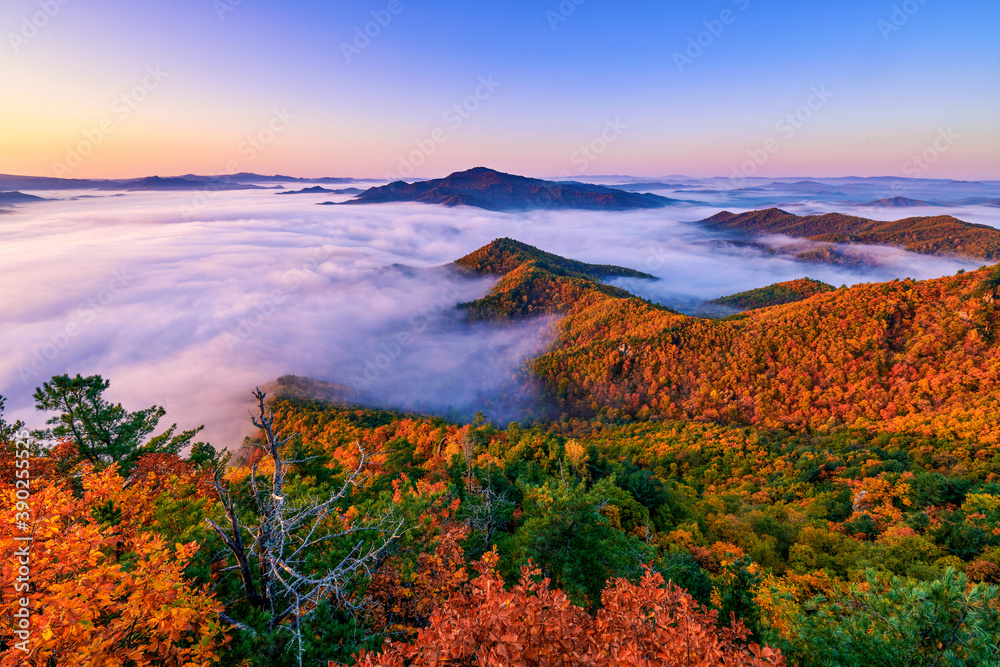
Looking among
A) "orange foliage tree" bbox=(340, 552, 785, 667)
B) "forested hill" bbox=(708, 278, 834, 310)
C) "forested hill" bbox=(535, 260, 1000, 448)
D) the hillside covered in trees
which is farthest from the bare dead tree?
"forested hill" bbox=(708, 278, 834, 310)

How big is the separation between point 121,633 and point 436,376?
181544 millimetres

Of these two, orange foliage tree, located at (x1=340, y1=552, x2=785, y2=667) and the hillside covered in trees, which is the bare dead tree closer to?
the hillside covered in trees

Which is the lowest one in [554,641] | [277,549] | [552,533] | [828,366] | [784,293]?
[828,366]

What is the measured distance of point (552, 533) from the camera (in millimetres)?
13742

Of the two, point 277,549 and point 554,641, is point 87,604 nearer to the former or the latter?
point 277,549

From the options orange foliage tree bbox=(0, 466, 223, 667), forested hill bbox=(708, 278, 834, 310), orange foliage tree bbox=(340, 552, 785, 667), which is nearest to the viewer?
orange foliage tree bbox=(340, 552, 785, 667)

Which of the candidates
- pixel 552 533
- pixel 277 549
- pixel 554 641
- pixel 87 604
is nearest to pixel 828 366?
pixel 552 533

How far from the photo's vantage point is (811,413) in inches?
2921

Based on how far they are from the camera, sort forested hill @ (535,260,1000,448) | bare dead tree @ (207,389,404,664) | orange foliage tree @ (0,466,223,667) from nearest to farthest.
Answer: orange foliage tree @ (0,466,223,667), bare dead tree @ (207,389,404,664), forested hill @ (535,260,1000,448)

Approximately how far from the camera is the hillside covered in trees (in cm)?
582

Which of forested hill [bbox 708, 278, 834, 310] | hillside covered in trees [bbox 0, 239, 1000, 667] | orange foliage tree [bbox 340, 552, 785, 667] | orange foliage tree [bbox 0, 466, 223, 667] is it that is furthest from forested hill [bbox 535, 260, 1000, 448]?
forested hill [bbox 708, 278, 834, 310]

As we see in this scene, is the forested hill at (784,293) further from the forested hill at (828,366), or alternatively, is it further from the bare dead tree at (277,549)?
the bare dead tree at (277,549)

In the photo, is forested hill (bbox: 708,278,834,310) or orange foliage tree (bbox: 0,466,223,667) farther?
forested hill (bbox: 708,278,834,310)

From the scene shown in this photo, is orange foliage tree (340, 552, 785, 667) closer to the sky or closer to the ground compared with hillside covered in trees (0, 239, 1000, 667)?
closer to the sky
